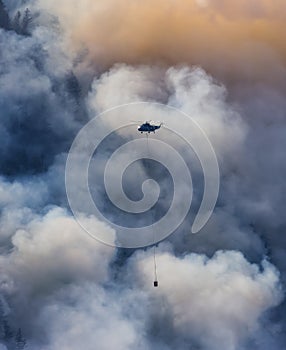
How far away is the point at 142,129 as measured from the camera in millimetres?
91625
